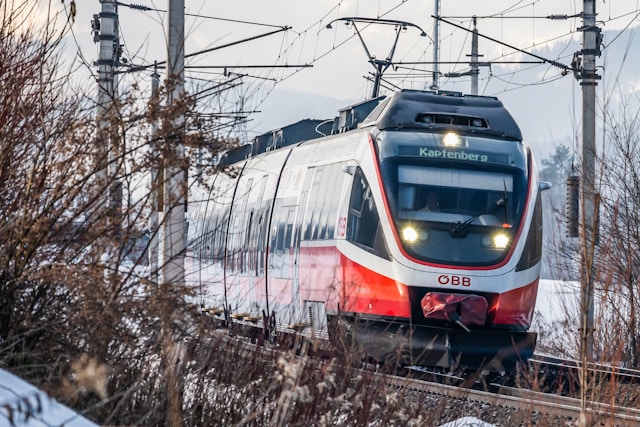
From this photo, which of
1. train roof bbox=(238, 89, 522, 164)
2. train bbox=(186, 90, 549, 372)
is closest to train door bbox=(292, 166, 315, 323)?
train bbox=(186, 90, 549, 372)

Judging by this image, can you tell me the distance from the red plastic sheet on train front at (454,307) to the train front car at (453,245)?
0.04 feet

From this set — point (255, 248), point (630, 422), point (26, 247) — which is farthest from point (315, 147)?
point (26, 247)

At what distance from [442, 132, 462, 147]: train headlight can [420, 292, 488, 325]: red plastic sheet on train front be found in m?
1.82

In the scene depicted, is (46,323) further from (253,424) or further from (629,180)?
(629,180)

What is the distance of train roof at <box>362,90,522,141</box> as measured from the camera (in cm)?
1407

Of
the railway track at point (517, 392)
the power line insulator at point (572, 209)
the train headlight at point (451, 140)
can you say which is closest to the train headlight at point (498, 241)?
the train headlight at point (451, 140)

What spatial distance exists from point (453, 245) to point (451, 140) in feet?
4.34

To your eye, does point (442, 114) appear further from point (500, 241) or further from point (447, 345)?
point (447, 345)

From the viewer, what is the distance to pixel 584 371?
23.8ft

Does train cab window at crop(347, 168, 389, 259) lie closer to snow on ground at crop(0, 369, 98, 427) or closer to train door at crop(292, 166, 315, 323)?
train door at crop(292, 166, 315, 323)

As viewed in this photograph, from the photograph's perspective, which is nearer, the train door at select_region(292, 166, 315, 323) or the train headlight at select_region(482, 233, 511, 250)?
the train headlight at select_region(482, 233, 511, 250)

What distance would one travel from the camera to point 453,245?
13.3m

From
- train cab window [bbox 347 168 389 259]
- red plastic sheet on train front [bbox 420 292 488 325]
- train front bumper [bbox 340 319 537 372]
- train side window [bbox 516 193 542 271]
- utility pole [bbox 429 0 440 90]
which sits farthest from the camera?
utility pole [bbox 429 0 440 90]

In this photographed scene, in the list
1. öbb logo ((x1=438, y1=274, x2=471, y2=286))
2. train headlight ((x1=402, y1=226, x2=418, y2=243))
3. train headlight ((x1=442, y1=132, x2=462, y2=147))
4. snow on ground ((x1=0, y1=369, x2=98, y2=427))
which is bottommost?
snow on ground ((x1=0, y1=369, x2=98, y2=427))
